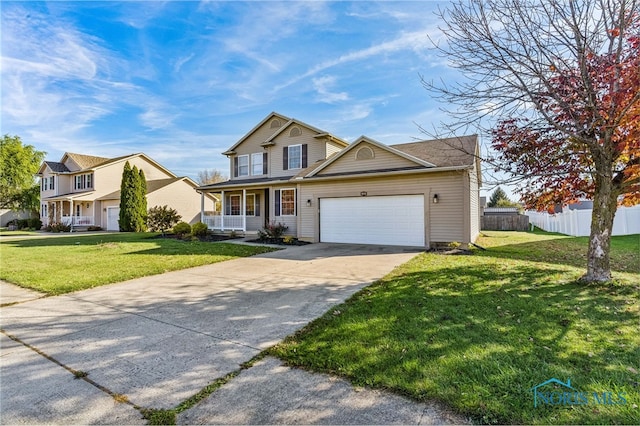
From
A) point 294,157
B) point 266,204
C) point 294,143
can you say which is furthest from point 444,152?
point 266,204

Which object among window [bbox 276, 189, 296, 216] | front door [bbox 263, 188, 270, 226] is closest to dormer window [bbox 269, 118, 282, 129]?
front door [bbox 263, 188, 270, 226]

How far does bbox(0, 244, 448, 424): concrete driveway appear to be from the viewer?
2.67 metres

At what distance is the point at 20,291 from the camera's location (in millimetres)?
6473

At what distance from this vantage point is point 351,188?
13570 millimetres

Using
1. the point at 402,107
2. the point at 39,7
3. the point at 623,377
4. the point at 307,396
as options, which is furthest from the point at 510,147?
the point at 39,7

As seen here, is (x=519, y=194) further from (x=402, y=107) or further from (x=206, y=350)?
(x=206, y=350)

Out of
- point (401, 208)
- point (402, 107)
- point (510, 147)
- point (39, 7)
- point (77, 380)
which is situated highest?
point (39, 7)

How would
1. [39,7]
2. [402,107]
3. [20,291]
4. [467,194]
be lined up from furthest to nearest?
[467,194], [402,107], [39,7], [20,291]

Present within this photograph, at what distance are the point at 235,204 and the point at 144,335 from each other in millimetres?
16054

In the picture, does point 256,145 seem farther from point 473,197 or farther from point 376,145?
point 473,197

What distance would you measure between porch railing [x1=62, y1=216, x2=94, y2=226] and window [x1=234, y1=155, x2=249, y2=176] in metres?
17.4

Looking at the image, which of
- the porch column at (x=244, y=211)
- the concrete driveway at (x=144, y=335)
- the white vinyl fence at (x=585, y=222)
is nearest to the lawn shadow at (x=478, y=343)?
the concrete driveway at (x=144, y=335)

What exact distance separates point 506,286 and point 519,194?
10.5ft

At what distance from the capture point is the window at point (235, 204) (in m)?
19.5
